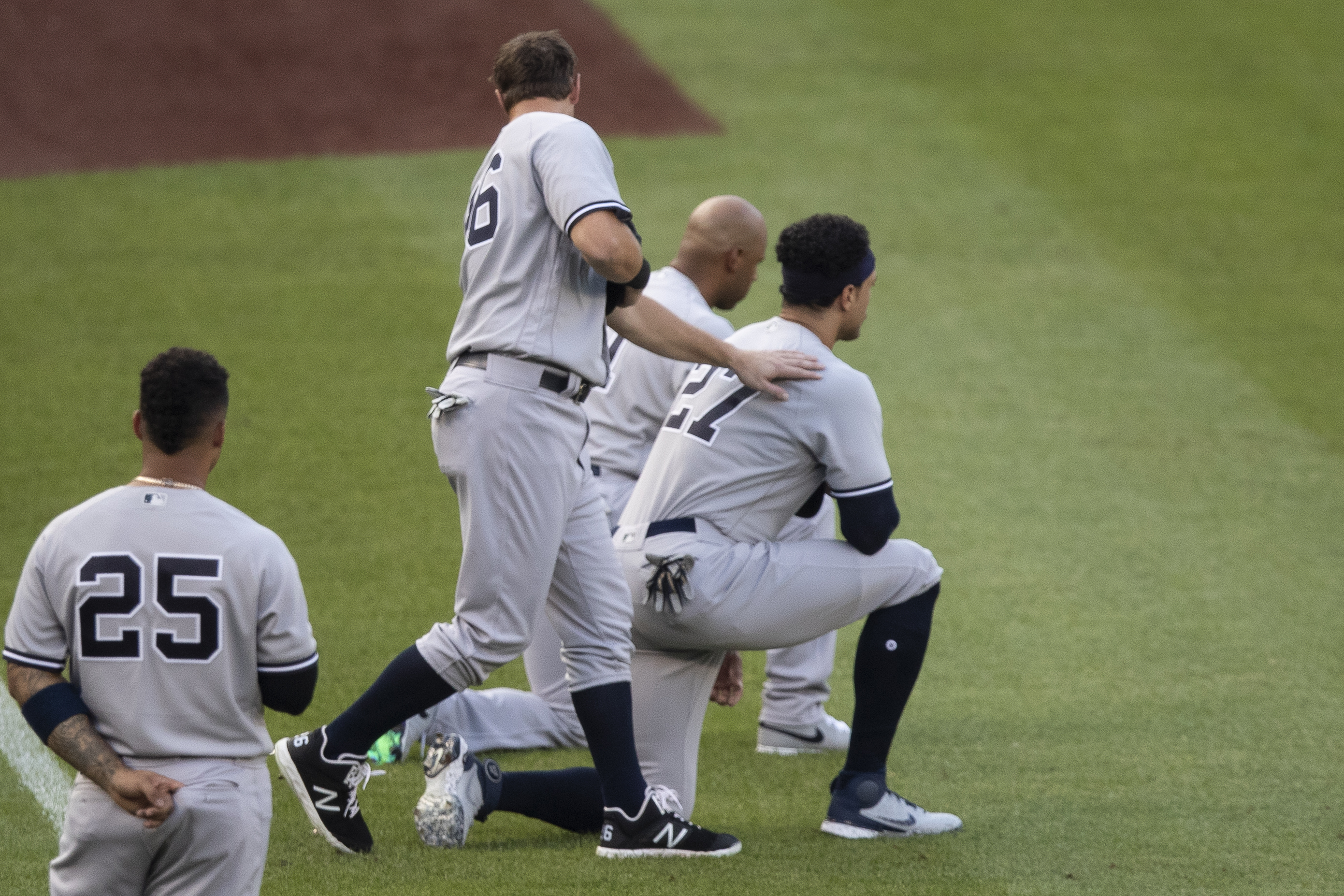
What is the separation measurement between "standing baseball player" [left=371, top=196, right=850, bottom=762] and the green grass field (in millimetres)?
144

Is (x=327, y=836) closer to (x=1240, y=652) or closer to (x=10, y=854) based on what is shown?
(x=10, y=854)

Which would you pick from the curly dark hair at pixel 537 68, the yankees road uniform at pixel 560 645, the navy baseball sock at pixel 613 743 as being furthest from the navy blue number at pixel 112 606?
the yankees road uniform at pixel 560 645

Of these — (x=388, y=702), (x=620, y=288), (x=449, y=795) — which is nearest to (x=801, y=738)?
(x=449, y=795)

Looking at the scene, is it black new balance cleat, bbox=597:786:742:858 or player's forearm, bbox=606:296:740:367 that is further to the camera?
player's forearm, bbox=606:296:740:367

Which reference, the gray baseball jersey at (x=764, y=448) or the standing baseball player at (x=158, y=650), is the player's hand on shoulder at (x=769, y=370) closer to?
the gray baseball jersey at (x=764, y=448)

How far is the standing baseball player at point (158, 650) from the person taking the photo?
2.65m

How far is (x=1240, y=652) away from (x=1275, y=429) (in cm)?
275

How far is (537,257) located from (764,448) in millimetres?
842

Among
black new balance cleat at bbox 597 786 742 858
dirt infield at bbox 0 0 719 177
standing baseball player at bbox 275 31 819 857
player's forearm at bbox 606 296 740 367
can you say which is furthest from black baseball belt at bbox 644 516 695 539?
dirt infield at bbox 0 0 719 177

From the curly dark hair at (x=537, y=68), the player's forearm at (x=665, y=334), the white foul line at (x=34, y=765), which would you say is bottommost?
the white foul line at (x=34, y=765)

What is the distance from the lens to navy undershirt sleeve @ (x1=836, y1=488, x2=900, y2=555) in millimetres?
4090

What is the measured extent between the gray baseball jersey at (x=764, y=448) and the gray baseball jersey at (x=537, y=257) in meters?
0.50

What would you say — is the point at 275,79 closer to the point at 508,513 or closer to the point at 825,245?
the point at 825,245

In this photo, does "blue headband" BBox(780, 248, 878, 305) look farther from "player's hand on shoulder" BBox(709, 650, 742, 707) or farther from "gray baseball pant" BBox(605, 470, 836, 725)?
"player's hand on shoulder" BBox(709, 650, 742, 707)
